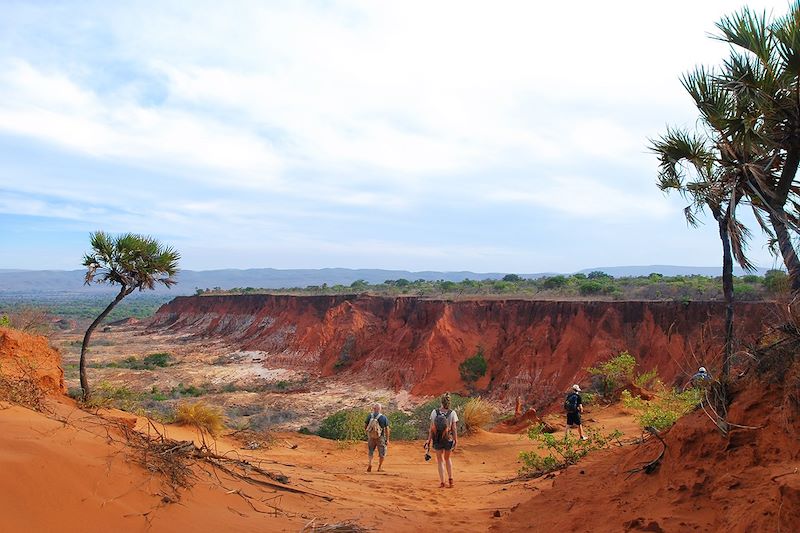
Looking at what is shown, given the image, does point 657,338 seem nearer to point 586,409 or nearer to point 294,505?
point 586,409

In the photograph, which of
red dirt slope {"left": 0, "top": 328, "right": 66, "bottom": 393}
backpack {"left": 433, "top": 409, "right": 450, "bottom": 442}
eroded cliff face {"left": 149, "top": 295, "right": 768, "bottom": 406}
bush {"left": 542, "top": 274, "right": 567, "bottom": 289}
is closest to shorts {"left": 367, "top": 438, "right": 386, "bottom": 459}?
backpack {"left": 433, "top": 409, "right": 450, "bottom": 442}

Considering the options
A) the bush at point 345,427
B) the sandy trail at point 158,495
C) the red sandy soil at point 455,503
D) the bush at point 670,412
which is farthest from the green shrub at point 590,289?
the red sandy soil at point 455,503

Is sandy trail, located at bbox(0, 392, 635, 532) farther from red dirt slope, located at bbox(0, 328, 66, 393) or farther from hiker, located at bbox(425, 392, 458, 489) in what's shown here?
red dirt slope, located at bbox(0, 328, 66, 393)

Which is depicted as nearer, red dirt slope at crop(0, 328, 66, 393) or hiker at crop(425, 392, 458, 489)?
hiker at crop(425, 392, 458, 489)

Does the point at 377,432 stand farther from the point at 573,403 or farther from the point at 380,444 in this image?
the point at 573,403

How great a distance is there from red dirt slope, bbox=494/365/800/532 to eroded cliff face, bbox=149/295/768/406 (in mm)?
14443

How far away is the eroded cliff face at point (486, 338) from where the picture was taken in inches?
961

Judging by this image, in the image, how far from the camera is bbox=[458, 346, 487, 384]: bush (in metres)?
28.6

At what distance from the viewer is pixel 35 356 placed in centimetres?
953

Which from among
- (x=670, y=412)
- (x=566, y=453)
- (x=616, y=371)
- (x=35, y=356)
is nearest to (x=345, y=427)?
(x=616, y=371)

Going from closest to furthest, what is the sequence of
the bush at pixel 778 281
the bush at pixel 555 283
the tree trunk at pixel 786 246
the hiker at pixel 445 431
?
the bush at pixel 778 281 < the tree trunk at pixel 786 246 < the hiker at pixel 445 431 < the bush at pixel 555 283

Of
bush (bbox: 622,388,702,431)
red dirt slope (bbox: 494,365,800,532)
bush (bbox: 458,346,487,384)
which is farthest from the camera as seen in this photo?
bush (bbox: 458,346,487,384)

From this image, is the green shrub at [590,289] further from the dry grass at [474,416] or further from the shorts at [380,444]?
the shorts at [380,444]

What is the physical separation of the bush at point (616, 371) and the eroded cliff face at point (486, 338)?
176 centimetres
